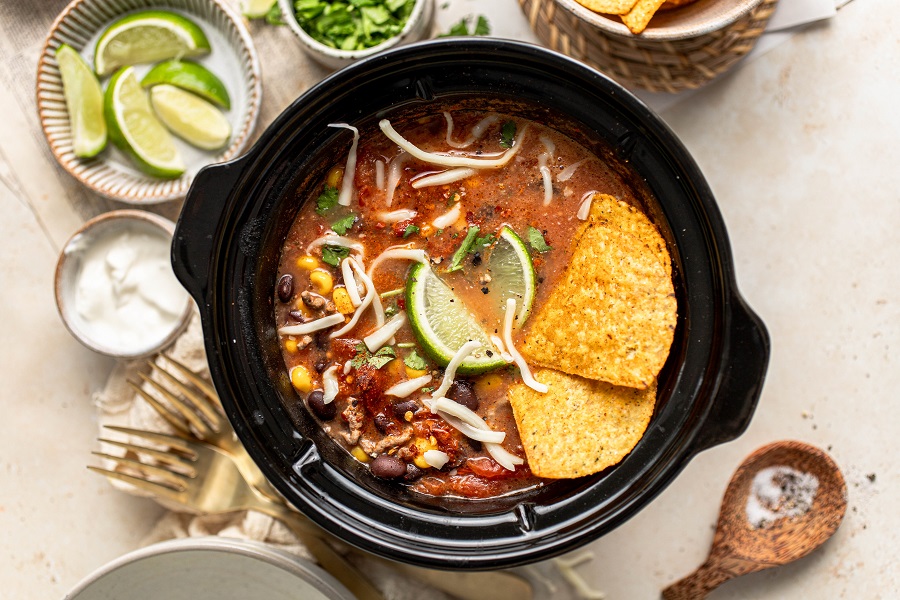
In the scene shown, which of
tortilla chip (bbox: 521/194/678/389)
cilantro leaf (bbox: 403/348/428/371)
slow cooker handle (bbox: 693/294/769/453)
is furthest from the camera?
cilantro leaf (bbox: 403/348/428/371)

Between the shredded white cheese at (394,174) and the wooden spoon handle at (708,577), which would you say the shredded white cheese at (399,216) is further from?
the wooden spoon handle at (708,577)

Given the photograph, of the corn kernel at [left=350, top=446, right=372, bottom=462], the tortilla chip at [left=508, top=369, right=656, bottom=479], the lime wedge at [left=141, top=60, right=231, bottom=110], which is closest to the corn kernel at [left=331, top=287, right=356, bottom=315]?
the corn kernel at [left=350, top=446, right=372, bottom=462]

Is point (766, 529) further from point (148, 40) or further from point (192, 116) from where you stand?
point (148, 40)

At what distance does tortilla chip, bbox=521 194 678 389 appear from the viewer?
7.79 feet

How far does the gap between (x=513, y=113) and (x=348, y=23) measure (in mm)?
825

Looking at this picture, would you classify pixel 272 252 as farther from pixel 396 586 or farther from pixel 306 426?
pixel 396 586

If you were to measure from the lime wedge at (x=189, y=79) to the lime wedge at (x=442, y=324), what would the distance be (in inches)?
44.5

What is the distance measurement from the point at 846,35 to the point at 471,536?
7.31 feet

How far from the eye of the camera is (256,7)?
3.06 m

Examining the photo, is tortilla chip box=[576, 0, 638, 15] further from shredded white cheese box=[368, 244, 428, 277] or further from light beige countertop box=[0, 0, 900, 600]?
shredded white cheese box=[368, 244, 428, 277]

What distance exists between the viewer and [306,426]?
2615 mm

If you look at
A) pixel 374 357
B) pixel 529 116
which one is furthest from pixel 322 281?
pixel 529 116

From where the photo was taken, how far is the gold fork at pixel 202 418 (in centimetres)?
286

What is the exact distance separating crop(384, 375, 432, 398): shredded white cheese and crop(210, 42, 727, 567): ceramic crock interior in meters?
0.30
